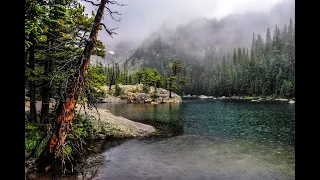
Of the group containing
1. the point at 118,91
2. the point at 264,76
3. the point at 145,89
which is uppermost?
the point at 264,76

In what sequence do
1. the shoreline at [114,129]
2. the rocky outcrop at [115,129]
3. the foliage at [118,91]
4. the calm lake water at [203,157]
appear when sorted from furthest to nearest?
1. the foliage at [118,91]
2. the rocky outcrop at [115,129]
3. the shoreline at [114,129]
4. the calm lake water at [203,157]

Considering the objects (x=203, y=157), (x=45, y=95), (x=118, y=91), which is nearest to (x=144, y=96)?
(x=118, y=91)

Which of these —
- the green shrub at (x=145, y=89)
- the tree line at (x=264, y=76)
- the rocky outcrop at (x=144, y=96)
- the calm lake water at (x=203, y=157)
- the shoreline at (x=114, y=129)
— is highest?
the tree line at (x=264, y=76)

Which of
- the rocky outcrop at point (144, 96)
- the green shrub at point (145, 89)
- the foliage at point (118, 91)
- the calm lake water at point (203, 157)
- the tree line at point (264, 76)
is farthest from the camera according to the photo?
the tree line at point (264, 76)

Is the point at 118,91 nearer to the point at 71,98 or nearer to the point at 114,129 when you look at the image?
the point at 114,129

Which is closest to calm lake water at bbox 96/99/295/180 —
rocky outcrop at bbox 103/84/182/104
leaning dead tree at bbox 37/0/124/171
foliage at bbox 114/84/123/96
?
leaning dead tree at bbox 37/0/124/171

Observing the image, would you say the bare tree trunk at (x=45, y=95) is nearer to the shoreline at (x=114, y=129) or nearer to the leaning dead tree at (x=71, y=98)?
the shoreline at (x=114, y=129)

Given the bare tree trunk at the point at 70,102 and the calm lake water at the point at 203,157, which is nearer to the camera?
the bare tree trunk at the point at 70,102

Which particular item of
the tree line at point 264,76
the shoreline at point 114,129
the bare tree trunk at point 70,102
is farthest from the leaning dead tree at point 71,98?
the tree line at point 264,76
